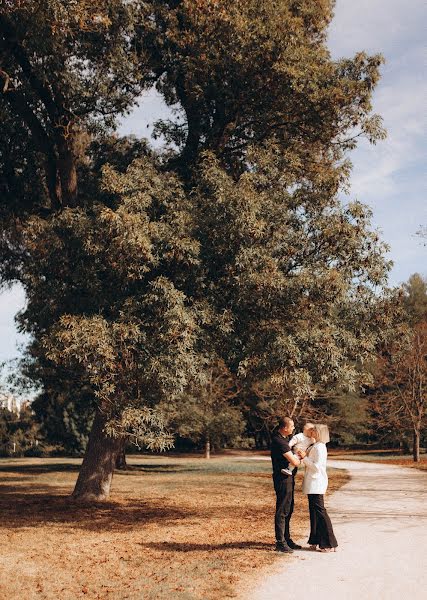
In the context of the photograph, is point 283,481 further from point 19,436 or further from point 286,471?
point 19,436

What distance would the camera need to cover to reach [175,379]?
1137 centimetres

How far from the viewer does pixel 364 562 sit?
8.38m

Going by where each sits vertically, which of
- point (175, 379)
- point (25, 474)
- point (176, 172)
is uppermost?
point (176, 172)

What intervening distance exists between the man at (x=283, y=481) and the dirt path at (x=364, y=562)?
338 mm

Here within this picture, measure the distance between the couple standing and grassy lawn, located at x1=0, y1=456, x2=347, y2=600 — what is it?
551 millimetres

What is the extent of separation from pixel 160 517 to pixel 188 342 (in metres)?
4.59

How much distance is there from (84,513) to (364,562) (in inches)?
301

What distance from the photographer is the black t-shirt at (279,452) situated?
9391 millimetres

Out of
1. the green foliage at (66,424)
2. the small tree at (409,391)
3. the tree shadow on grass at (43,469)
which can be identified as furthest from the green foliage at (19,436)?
the small tree at (409,391)

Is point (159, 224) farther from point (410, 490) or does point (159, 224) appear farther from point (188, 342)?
point (410, 490)

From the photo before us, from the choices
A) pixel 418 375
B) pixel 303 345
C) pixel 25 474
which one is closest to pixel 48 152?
pixel 303 345

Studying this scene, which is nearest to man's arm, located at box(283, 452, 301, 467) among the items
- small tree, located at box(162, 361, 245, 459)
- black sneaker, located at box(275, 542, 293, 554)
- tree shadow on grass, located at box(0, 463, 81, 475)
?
black sneaker, located at box(275, 542, 293, 554)

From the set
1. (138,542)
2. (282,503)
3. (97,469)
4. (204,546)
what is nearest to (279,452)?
(282,503)

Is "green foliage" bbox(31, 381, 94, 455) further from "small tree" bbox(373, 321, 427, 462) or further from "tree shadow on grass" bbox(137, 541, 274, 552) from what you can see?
"tree shadow on grass" bbox(137, 541, 274, 552)
